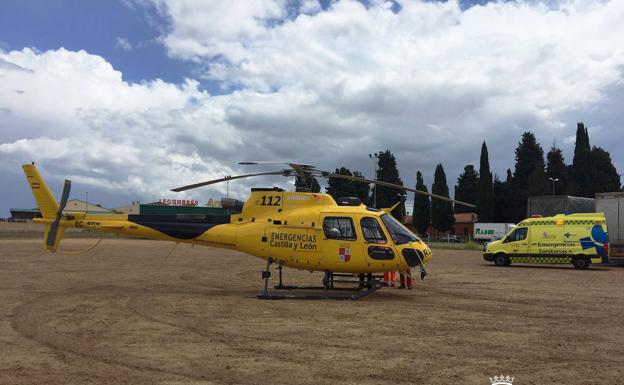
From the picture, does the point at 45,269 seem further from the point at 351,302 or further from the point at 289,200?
the point at 351,302

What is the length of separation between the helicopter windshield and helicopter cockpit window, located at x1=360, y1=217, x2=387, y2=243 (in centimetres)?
23

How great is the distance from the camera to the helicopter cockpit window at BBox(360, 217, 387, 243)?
11.4 m

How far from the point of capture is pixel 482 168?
6581 centimetres

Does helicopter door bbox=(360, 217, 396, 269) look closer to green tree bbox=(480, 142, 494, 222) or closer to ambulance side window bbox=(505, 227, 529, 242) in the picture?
ambulance side window bbox=(505, 227, 529, 242)

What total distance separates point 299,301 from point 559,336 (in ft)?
18.5

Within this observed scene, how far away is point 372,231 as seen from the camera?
1146 centimetres

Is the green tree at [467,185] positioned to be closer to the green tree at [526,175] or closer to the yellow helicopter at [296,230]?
the green tree at [526,175]

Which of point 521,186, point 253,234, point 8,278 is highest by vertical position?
point 521,186

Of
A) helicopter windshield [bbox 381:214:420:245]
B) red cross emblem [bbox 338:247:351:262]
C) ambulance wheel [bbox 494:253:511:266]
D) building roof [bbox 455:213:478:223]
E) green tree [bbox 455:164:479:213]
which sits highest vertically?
green tree [bbox 455:164:479:213]

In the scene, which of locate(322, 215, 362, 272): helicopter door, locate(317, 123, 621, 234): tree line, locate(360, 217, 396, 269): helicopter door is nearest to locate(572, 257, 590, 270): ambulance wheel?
locate(360, 217, 396, 269): helicopter door

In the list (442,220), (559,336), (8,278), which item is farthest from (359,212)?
(442,220)

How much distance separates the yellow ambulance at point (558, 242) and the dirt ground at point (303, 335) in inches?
306

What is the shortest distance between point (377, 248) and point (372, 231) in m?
0.43

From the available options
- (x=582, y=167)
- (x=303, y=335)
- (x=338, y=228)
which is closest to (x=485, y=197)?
(x=582, y=167)
